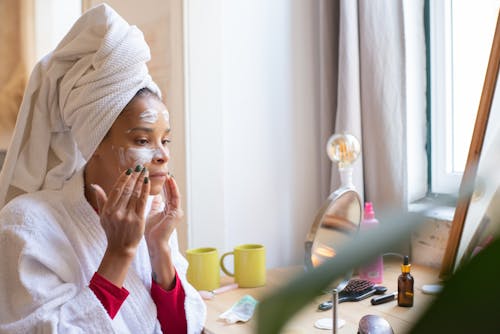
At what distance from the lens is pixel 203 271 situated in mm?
1405

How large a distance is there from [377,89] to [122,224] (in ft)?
3.05

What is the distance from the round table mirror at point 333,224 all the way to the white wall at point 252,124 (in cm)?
65

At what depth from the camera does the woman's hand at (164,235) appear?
120cm

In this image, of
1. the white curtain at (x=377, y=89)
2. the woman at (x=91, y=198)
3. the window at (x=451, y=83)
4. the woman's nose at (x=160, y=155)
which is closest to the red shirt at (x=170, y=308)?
the woman at (x=91, y=198)

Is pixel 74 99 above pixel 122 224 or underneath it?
above

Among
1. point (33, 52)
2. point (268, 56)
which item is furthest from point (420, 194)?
point (33, 52)

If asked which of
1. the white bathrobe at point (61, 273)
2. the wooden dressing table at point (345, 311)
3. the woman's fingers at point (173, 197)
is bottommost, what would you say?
the wooden dressing table at point (345, 311)

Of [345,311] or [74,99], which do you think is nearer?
[74,99]

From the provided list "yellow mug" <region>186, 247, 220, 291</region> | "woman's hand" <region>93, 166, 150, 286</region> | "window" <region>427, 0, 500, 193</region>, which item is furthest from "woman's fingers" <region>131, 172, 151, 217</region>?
"window" <region>427, 0, 500, 193</region>

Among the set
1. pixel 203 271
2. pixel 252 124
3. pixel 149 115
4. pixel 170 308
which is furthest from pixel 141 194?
pixel 252 124

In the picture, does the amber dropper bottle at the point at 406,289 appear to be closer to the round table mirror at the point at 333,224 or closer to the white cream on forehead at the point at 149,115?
the round table mirror at the point at 333,224

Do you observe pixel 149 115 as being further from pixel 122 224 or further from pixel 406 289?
pixel 406 289

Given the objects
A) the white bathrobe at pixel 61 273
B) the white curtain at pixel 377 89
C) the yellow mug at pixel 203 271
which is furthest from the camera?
the white curtain at pixel 377 89

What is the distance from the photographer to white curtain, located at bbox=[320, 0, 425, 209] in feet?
5.08
